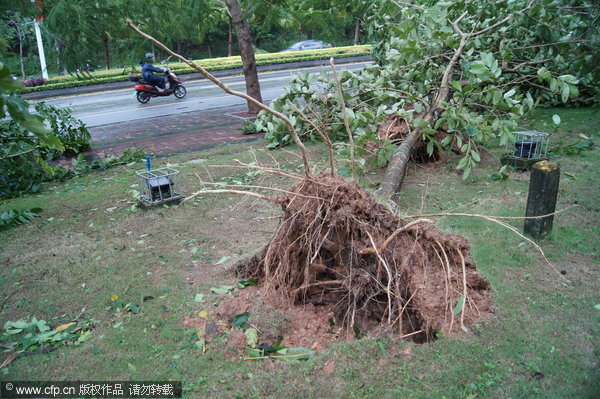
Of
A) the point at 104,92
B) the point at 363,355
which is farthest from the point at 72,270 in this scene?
the point at 104,92

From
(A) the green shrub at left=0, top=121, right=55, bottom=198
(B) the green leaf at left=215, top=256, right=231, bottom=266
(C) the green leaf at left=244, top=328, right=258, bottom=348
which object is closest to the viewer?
(C) the green leaf at left=244, top=328, right=258, bottom=348

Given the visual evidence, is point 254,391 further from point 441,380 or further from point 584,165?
point 584,165

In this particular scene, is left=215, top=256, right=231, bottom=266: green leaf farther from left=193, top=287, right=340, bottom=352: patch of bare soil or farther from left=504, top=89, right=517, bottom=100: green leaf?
left=504, top=89, right=517, bottom=100: green leaf

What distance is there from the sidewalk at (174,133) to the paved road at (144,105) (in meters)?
0.94

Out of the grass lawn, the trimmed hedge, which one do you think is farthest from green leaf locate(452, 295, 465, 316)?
the trimmed hedge

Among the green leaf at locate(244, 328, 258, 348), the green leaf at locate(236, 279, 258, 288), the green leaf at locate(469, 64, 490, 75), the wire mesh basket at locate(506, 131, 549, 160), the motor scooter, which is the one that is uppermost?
the green leaf at locate(469, 64, 490, 75)

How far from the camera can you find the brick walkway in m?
9.11

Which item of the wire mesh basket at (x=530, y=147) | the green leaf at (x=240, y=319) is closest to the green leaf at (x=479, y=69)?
the wire mesh basket at (x=530, y=147)

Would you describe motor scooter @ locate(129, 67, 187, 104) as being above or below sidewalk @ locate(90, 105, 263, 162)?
above

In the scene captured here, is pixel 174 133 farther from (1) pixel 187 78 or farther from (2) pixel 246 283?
(1) pixel 187 78

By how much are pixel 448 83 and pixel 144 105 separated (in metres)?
11.1

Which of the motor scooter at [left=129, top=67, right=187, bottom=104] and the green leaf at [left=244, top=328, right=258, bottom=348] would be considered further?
the motor scooter at [left=129, top=67, right=187, bottom=104]

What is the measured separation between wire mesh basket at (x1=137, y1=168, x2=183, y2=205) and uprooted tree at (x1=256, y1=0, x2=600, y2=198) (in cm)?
177

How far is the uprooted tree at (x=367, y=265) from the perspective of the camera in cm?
316
